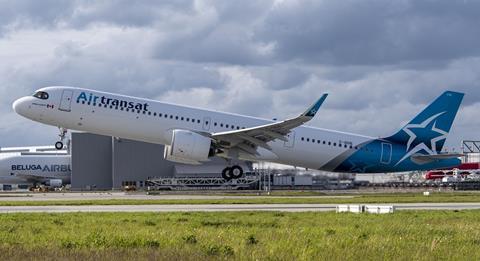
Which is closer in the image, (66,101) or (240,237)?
(240,237)

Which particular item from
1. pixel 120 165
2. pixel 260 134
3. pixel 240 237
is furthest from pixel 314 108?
pixel 120 165

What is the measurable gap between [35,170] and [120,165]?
12.9 m

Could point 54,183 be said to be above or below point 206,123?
below

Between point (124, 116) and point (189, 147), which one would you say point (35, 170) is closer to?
point (124, 116)

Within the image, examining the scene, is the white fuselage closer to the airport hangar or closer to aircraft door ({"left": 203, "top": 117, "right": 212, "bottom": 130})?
aircraft door ({"left": 203, "top": 117, "right": 212, "bottom": 130})

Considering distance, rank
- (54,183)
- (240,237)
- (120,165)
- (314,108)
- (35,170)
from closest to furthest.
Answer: (240,237) < (314,108) < (120,165) < (54,183) < (35,170)

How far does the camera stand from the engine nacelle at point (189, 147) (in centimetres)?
4591

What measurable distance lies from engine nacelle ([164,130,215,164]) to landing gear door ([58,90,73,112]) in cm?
600

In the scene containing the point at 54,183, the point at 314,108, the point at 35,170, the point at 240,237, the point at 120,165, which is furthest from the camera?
the point at 35,170

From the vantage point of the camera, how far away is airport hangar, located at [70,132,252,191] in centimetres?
10712

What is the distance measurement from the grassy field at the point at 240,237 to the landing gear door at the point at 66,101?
13.4m

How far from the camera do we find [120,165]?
110 meters

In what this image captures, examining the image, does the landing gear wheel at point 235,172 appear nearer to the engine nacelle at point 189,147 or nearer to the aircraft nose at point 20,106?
the engine nacelle at point 189,147

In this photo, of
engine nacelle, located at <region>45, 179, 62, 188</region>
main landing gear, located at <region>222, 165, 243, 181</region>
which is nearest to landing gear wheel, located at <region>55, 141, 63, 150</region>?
main landing gear, located at <region>222, 165, 243, 181</region>
